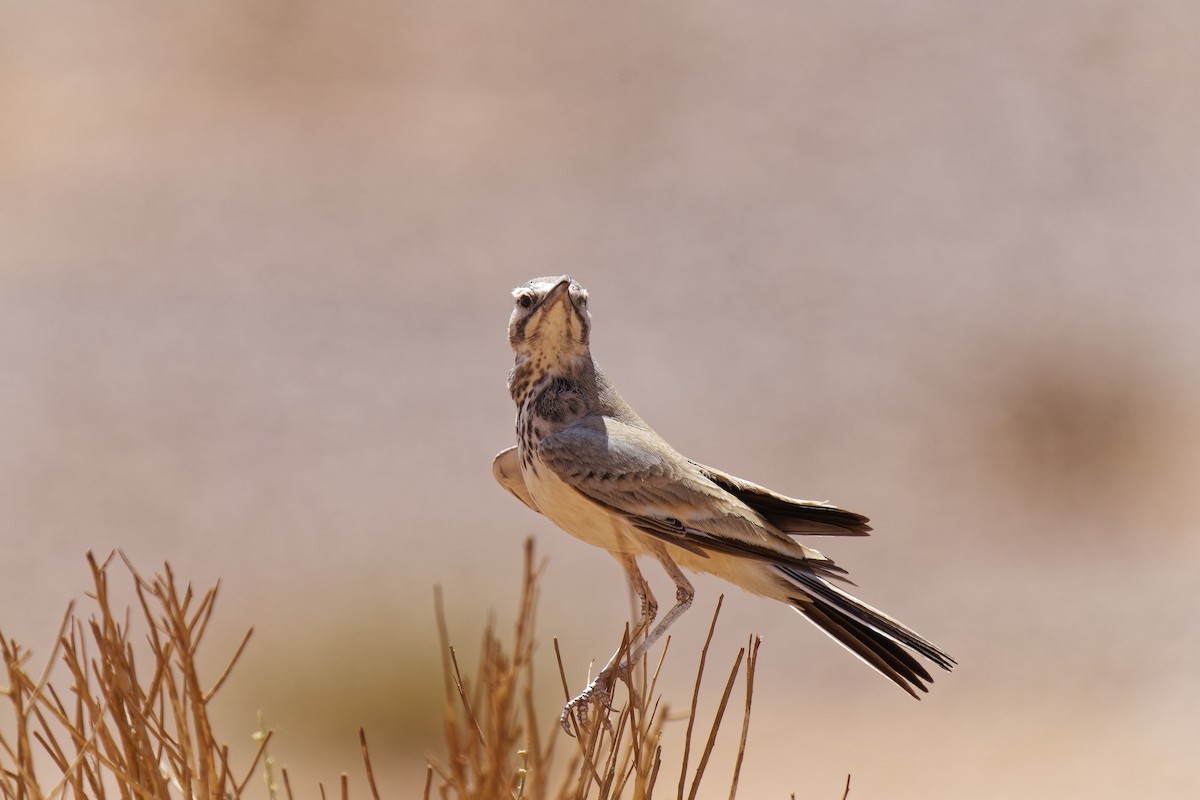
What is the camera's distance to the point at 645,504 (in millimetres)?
4684

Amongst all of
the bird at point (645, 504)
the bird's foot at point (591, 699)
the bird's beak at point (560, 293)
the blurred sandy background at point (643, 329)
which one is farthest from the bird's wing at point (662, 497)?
the blurred sandy background at point (643, 329)

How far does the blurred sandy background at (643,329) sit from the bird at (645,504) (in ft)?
27.2

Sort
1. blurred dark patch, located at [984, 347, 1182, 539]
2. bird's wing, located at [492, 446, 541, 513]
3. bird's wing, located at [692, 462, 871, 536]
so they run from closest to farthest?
bird's wing, located at [692, 462, 871, 536]
bird's wing, located at [492, 446, 541, 513]
blurred dark patch, located at [984, 347, 1182, 539]

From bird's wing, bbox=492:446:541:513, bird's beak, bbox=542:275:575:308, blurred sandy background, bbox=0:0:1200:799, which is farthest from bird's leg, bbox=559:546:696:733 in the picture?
blurred sandy background, bbox=0:0:1200:799

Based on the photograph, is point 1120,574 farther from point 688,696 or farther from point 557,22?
point 557,22

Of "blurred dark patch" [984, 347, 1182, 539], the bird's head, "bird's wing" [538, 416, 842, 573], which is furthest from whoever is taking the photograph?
"blurred dark patch" [984, 347, 1182, 539]

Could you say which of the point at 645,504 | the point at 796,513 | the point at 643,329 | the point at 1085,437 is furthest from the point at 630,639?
the point at 1085,437

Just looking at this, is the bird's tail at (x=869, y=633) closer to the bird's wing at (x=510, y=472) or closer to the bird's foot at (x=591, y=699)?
the bird's foot at (x=591, y=699)

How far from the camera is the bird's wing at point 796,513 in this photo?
477 centimetres

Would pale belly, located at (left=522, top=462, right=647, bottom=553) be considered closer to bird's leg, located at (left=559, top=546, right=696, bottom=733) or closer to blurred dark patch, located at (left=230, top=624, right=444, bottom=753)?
bird's leg, located at (left=559, top=546, right=696, bottom=733)

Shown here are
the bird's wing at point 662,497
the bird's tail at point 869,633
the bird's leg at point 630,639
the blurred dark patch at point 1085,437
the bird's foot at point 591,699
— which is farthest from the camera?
the blurred dark patch at point 1085,437

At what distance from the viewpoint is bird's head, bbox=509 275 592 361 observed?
490cm

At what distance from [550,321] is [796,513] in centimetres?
99

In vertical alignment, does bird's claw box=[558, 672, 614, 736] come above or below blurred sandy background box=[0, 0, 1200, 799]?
below
